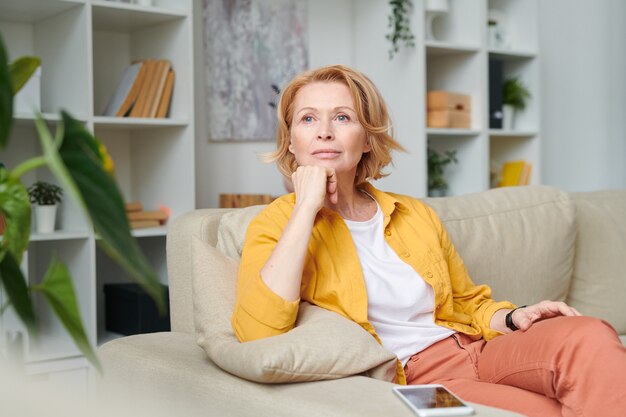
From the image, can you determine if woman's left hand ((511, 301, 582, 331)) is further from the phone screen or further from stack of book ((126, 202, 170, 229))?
stack of book ((126, 202, 170, 229))

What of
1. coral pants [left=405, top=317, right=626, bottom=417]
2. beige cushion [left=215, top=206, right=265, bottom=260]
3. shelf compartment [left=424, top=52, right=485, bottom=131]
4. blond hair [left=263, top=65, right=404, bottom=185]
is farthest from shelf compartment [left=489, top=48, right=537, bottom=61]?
coral pants [left=405, top=317, right=626, bottom=417]

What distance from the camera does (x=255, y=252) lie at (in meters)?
1.62

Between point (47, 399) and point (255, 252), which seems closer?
point (47, 399)

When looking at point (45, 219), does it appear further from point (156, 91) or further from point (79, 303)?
point (156, 91)

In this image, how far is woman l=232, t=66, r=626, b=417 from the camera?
1.49 meters

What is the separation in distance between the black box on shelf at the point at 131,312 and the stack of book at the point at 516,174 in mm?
1937

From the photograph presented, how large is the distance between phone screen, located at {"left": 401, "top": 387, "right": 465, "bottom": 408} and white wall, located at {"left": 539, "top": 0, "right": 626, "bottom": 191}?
3485mm

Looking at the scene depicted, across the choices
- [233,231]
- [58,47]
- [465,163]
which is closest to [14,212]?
[233,231]

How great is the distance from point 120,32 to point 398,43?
1.21 meters

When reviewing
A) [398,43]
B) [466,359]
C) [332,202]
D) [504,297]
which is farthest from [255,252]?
[398,43]

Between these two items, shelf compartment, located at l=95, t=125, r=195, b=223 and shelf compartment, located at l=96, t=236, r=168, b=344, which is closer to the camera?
shelf compartment, located at l=95, t=125, r=195, b=223

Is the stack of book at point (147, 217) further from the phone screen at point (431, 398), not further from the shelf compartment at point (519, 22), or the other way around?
the shelf compartment at point (519, 22)

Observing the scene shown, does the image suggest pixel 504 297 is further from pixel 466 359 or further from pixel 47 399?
pixel 47 399

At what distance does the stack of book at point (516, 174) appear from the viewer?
4.09m
